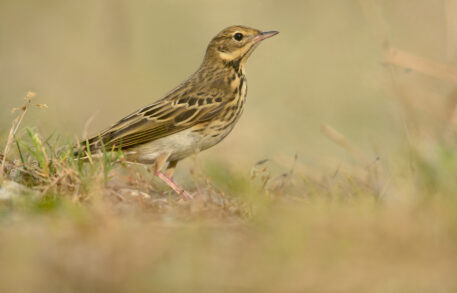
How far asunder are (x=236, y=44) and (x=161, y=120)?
1337 millimetres

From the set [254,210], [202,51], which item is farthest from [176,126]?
[202,51]

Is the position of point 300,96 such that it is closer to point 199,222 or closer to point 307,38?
point 307,38

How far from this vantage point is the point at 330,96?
50.4 feet

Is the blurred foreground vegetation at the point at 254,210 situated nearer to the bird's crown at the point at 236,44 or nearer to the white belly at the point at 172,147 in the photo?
the white belly at the point at 172,147

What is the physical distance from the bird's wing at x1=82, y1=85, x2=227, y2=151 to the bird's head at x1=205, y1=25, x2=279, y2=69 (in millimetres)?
685

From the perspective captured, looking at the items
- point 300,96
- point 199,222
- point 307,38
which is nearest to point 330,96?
point 300,96

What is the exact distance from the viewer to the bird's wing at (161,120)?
7023mm

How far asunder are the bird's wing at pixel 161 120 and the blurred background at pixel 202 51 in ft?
19.9

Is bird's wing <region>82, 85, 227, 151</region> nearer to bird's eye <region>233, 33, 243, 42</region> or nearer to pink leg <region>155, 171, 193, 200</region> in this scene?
pink leg <region>155, 171, 193, 200</region>

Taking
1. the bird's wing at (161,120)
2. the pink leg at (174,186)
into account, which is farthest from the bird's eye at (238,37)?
the pink leg at (174,186)

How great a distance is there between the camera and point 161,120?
7199 millimetres

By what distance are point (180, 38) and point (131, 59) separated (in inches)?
54.9

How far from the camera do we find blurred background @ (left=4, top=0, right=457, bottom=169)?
14734 mm

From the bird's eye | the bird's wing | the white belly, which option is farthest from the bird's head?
the white belly
